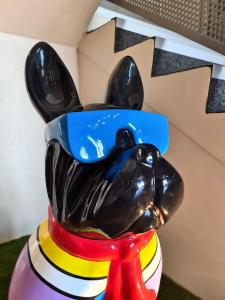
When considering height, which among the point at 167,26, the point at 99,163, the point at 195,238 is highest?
the point at 167,26

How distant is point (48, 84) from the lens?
0.57m

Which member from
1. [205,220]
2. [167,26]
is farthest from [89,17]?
[205,220]

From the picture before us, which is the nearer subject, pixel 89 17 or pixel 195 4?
pixel 195 4

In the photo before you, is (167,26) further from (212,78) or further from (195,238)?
(195,238)

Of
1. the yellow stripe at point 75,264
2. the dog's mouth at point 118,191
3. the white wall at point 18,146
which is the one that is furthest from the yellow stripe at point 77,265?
the white wall at point 18,146

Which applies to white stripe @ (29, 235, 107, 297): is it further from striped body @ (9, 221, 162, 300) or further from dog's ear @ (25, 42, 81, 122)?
dog's ear @ (25, 42, 81, 122)

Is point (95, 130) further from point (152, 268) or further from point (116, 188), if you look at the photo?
A: point (152, 268)

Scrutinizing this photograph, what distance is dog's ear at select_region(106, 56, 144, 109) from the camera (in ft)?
2.03

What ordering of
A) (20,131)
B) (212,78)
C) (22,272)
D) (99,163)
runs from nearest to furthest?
(99,163)
(22,272)
(212,78)
(20,131)

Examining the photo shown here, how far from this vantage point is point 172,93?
2.73ft

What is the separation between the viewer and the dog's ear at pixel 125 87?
24.4 inches

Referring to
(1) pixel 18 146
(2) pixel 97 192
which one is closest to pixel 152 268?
(2) pixel 97 192

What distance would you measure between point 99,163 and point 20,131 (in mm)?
605

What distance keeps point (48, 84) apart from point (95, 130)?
0.16 meters
